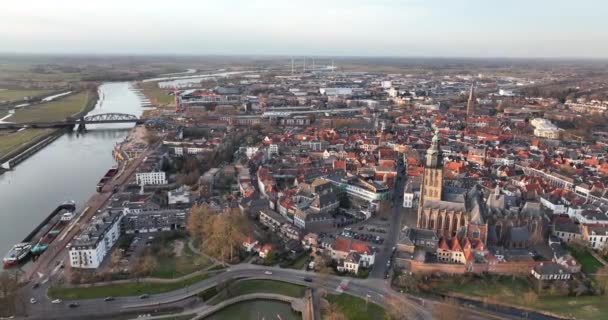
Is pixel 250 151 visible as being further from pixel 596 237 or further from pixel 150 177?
pixel 596 237

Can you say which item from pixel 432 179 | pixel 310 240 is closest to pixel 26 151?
pixel 310 240

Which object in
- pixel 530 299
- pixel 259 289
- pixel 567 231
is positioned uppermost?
pixel 567 231

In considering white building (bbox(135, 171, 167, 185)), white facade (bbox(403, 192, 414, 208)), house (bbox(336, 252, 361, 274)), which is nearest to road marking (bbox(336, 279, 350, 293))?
house (bbox(336, 252, 361, 274))

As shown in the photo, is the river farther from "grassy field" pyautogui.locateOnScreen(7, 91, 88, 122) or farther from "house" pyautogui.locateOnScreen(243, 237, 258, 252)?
"house" pyautogui.locateOnScreen(243, 237, 258, 252)

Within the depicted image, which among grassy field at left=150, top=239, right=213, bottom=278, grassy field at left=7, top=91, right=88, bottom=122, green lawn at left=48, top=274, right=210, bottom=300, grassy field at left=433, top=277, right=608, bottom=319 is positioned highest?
grassy field at left=7, top=91, right=88, bottom=122

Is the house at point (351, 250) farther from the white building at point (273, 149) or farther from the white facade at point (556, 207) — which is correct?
the white building at point (273, 149)

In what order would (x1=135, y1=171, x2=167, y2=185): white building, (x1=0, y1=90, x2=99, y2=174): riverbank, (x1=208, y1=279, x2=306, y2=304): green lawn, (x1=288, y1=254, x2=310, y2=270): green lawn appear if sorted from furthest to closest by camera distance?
(x1=0, y1=90, x2=99, y2=174): riverbank → (x1=135, y1=171, x2=167, y2=185): white building → (x1=288, y1=254, x2=310, y2=270): green lawn → (x1=208, y1=279, x2=306, y2=304): green lawn

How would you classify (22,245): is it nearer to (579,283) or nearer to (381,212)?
(381,212)

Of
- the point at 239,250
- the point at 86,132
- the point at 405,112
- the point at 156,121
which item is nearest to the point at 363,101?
the point at 405,112
